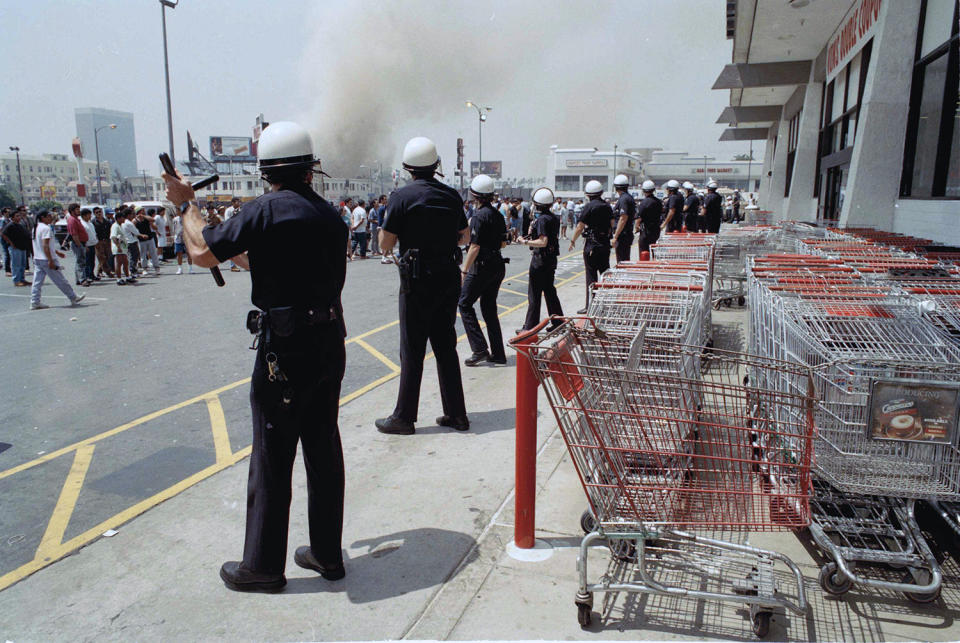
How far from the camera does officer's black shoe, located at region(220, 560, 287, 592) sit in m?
2.78

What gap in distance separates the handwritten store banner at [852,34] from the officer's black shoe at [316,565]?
38.5 ft

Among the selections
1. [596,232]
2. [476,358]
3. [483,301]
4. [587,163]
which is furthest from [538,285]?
[587,163]

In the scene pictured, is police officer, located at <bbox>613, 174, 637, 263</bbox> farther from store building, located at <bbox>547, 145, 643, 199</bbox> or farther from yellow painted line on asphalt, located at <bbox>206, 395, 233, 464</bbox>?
store building, located at <bbox>547, 145, 643, 199</bbox>

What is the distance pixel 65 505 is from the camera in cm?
373

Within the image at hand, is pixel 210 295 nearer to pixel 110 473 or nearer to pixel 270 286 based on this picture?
pixel 110 473

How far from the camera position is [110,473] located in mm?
4164

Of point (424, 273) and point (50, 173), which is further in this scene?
point (50, 173)

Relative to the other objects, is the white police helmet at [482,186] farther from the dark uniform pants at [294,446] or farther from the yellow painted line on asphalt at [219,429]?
the dark uniform pants at [294,446]

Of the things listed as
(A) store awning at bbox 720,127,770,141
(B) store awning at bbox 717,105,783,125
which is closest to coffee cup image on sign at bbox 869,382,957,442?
(B) store awning at bbox 717,105,783,125

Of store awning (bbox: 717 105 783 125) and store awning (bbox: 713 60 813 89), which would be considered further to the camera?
store awning (bbox: 717 105 783 125)

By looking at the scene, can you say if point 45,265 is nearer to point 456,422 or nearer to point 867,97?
point 456,422

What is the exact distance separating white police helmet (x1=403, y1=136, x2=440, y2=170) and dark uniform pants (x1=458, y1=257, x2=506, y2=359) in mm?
1758

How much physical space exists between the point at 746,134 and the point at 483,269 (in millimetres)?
35864

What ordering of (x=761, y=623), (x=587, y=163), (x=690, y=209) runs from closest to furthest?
(x=761, y=623)
(x=690, y=209)
(x=587, y=163)
